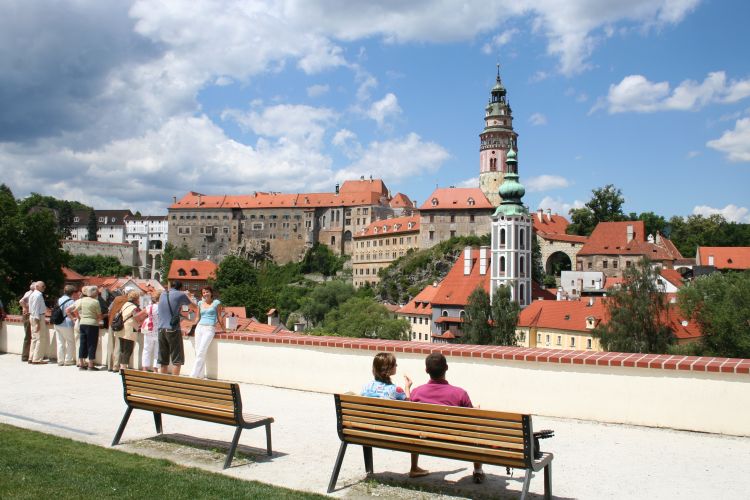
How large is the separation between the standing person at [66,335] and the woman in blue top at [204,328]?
11.0ft

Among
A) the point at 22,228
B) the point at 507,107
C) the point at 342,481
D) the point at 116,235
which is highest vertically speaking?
the point at 507,107

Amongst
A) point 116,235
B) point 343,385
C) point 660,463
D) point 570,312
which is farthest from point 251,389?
point 116,235

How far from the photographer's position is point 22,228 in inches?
1554

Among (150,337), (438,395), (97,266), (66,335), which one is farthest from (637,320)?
(97,266)

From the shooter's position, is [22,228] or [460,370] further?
[22,228]

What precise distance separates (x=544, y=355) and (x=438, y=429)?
3.49 metres

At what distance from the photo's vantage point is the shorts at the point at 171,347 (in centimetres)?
1066

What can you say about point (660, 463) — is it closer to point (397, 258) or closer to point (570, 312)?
point (570, 312)

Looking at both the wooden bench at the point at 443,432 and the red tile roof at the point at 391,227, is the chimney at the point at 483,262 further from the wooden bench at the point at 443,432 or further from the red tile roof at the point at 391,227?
the wooden bench at the point at 443,432

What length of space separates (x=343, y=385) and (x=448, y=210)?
293ft

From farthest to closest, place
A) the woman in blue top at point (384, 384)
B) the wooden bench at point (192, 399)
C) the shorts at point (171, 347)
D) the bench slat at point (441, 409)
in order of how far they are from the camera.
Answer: the shorts at point (171, 347)
the wooden bench at point (192, 399)
the woman in blue top at point (384, 384)
the bench slat at point (441, 409)

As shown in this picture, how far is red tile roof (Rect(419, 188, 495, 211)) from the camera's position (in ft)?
322

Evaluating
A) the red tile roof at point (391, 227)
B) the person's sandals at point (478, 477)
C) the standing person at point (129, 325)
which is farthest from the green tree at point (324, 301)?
the person's sandals at point (478, 477)

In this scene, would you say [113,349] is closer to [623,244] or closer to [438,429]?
[438,429]
